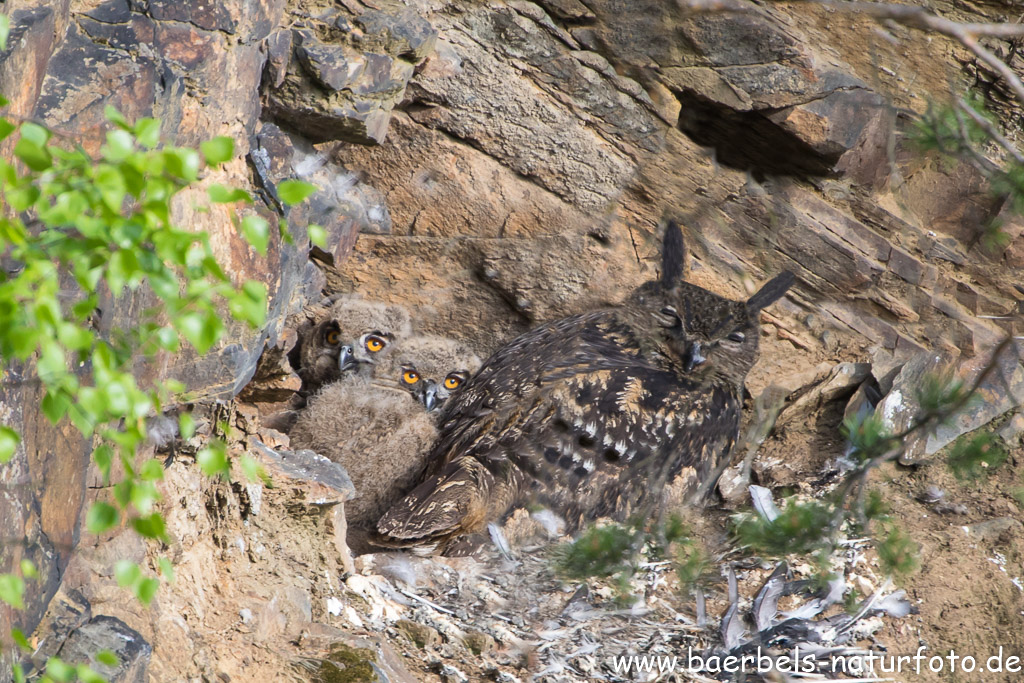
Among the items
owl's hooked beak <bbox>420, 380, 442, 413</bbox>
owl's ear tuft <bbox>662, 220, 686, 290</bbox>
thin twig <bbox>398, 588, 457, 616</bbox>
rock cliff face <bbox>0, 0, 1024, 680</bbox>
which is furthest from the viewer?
owl's hooked beak <bbox>420, 380, 442, 413</bbox>

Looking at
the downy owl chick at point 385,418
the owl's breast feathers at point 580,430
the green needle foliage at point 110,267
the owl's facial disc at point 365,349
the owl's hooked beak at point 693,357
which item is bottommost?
the downy owl chick at point 385,418

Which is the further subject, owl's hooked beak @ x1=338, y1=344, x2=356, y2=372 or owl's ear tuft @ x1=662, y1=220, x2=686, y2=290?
owl's hooked beak @ x1=338, y1=344, x2=356, y2=372

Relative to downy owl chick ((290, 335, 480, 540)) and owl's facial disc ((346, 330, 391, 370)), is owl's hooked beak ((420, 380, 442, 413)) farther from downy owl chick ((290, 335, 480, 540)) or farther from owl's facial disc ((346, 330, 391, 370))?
owl's facial disc ((346, 330, 391, 370))

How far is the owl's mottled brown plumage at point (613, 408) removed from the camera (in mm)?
3578

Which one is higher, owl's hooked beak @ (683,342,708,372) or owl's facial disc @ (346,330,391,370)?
owl's hooked beak @ (683,342,708,372)

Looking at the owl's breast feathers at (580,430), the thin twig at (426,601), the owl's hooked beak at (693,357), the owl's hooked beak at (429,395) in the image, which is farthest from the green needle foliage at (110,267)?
the owl's hooked beak at (429,395)

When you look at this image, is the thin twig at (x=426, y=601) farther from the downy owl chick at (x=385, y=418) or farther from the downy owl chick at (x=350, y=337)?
the downy owl chick at (x=350, y=337)

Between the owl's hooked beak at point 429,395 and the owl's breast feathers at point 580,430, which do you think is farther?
the owl's hooked beak at point 429,395

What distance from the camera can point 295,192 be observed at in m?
1.05

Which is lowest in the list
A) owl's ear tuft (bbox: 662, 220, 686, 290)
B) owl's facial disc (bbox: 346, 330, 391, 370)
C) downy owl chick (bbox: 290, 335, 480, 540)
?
downy owl chick (bbox: 290, 335, 480, 540)

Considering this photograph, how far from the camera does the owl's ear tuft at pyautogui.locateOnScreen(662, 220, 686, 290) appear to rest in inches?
147

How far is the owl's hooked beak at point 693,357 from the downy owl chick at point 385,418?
1164 mm

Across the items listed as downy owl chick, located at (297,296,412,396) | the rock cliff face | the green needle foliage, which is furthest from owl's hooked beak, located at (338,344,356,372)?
the green needle foliage

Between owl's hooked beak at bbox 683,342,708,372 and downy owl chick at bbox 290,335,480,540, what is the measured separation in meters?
1.16
